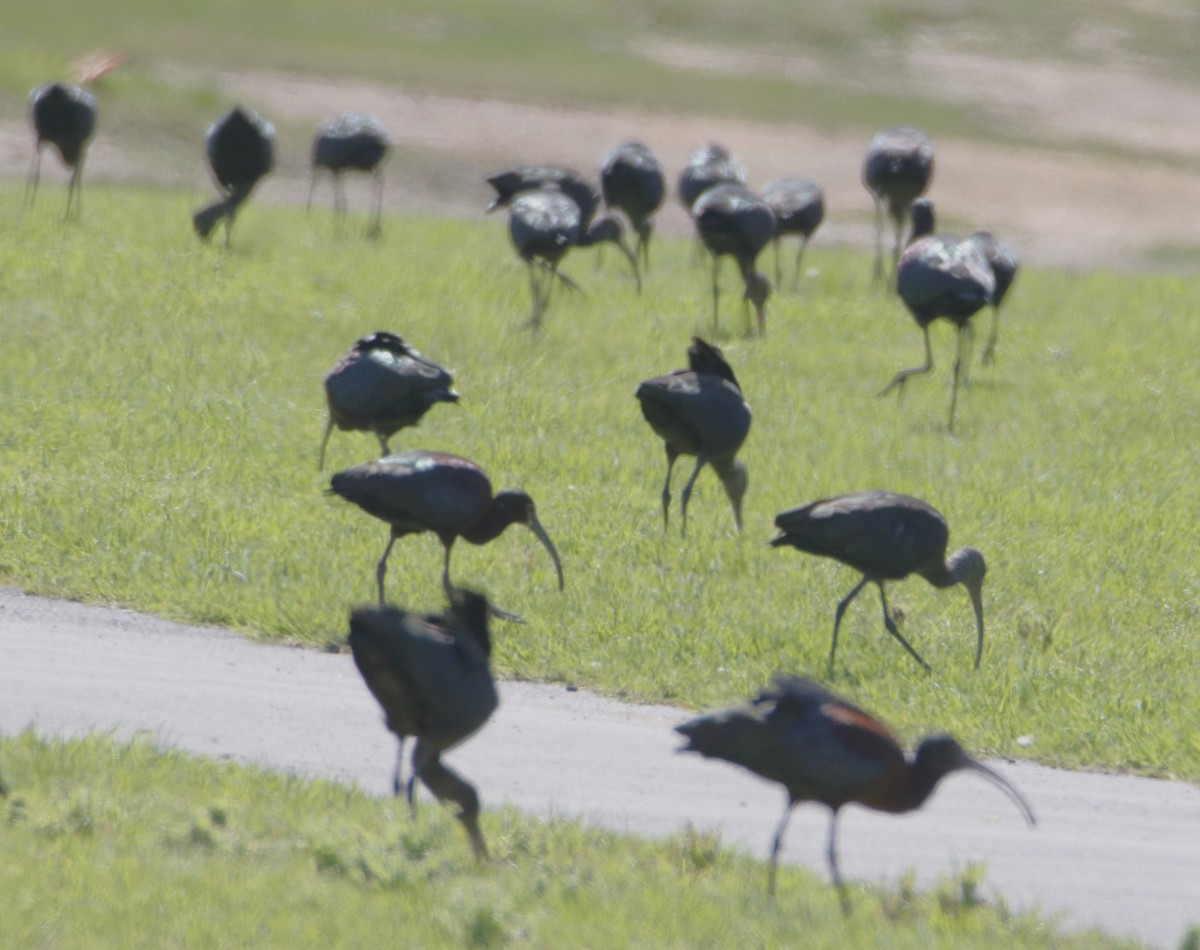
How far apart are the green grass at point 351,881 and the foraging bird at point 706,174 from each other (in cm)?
1295

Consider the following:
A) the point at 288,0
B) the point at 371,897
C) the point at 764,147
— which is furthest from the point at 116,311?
the point at 288,0

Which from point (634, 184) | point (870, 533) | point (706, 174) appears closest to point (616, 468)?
point (870, 533)

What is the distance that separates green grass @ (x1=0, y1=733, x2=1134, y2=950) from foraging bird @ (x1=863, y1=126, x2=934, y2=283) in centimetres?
1252

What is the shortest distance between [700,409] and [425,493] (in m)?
2.10

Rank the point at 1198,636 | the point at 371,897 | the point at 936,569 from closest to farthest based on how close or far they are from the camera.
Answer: the point at 371,897, the point at 936,569, the point at 1198,636

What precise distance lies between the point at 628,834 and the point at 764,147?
25.0 meters

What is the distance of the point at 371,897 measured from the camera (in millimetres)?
5250

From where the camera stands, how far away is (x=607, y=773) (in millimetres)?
6938

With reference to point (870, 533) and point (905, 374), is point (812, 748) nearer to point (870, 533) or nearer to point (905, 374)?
point (870, 533)

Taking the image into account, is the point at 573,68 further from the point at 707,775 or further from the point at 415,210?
the point at 707,775

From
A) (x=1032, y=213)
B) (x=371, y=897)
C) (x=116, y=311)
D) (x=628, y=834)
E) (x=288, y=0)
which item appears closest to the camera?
(x=371, y=897)

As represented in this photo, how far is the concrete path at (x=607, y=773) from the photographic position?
6.24 m

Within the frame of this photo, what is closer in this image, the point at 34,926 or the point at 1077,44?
the point at 34,926

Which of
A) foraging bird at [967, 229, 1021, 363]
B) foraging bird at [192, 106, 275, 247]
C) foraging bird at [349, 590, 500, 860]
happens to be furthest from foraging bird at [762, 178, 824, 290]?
foraging bird at [349, 590, 500, 860]
